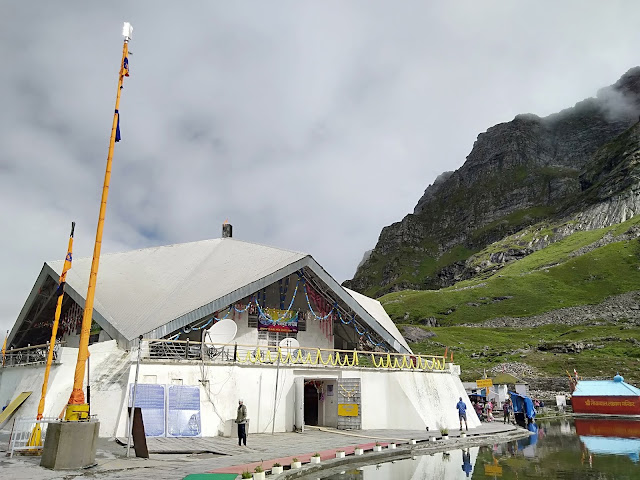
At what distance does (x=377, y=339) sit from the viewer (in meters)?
28.5

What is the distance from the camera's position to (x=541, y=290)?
5207 inches

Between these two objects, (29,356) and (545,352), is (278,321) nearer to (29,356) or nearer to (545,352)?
(29,356)

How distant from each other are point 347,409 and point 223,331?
7.55m

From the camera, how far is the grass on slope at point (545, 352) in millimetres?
60656

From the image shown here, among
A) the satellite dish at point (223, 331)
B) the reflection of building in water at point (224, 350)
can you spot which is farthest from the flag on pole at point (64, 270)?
the satellite dish at point (223, 331)

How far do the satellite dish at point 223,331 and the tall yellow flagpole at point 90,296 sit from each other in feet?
34.2

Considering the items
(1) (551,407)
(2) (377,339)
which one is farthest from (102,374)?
(1) (551,407)

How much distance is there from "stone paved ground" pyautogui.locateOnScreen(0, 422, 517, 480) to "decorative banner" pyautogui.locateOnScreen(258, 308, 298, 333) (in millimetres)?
6531

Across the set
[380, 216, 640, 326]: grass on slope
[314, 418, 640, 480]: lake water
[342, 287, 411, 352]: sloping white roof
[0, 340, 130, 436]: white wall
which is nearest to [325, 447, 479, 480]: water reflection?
[314, 418, 640, 480]: lake water

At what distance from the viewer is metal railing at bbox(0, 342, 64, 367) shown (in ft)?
64.1

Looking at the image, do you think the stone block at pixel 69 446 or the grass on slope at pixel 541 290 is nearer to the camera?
the stone block at pixel 69 446

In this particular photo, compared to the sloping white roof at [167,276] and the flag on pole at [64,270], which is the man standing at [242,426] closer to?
the sloping white roof at [167,276]

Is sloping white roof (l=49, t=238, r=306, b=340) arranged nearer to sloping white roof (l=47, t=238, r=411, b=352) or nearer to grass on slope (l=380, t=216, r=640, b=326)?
sloping white roof (l=47, t=238, r=411, b=352)

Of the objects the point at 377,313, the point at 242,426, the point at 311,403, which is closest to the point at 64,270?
the point at 242,426
